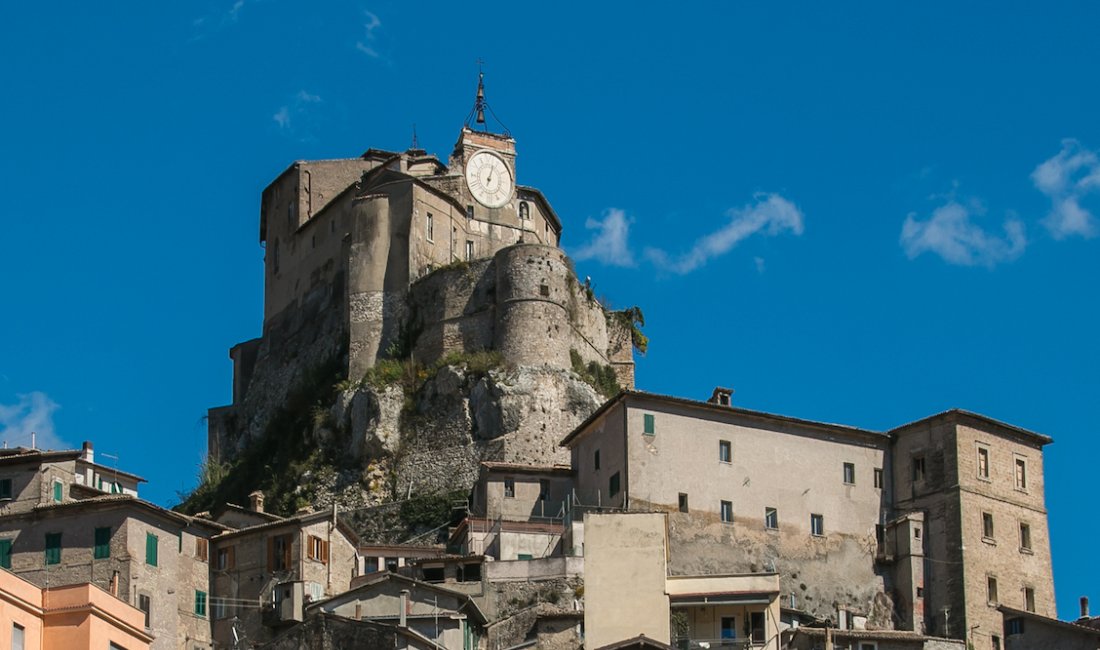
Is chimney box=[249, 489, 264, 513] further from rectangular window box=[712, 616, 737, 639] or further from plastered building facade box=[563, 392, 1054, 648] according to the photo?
rectangular window box=[712, 616, 737, 639]

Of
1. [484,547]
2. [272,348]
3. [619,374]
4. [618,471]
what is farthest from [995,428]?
[272,348]

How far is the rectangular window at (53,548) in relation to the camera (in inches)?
2483

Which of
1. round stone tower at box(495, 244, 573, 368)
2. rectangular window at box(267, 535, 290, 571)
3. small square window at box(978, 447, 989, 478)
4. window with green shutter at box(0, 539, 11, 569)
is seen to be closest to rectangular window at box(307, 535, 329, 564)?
rectangular window at box(267, 535, 290, 571)

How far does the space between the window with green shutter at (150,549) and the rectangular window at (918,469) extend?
81.6ft

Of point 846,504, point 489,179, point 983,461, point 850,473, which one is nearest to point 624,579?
point 846,504

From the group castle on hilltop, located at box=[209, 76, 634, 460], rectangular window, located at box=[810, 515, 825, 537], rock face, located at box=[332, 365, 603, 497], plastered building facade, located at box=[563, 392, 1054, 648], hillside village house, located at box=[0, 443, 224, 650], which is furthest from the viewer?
castle on hilltop, located at box=[209, 76, 634, 460]

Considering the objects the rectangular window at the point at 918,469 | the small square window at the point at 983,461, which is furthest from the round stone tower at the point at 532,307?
the small square window at the point at 983,461

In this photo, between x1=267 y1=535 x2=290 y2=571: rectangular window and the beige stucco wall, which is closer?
the beige stucco wall

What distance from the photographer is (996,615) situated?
6806cm

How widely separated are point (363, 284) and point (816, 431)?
25.5 meters

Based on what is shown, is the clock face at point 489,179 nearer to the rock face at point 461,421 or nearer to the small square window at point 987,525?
the rock face at point 461,421

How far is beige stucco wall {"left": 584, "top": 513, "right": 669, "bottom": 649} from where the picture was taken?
56.5 meters

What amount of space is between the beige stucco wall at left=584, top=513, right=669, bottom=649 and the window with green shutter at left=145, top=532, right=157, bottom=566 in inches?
539

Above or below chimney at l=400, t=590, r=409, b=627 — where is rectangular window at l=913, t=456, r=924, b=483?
above
